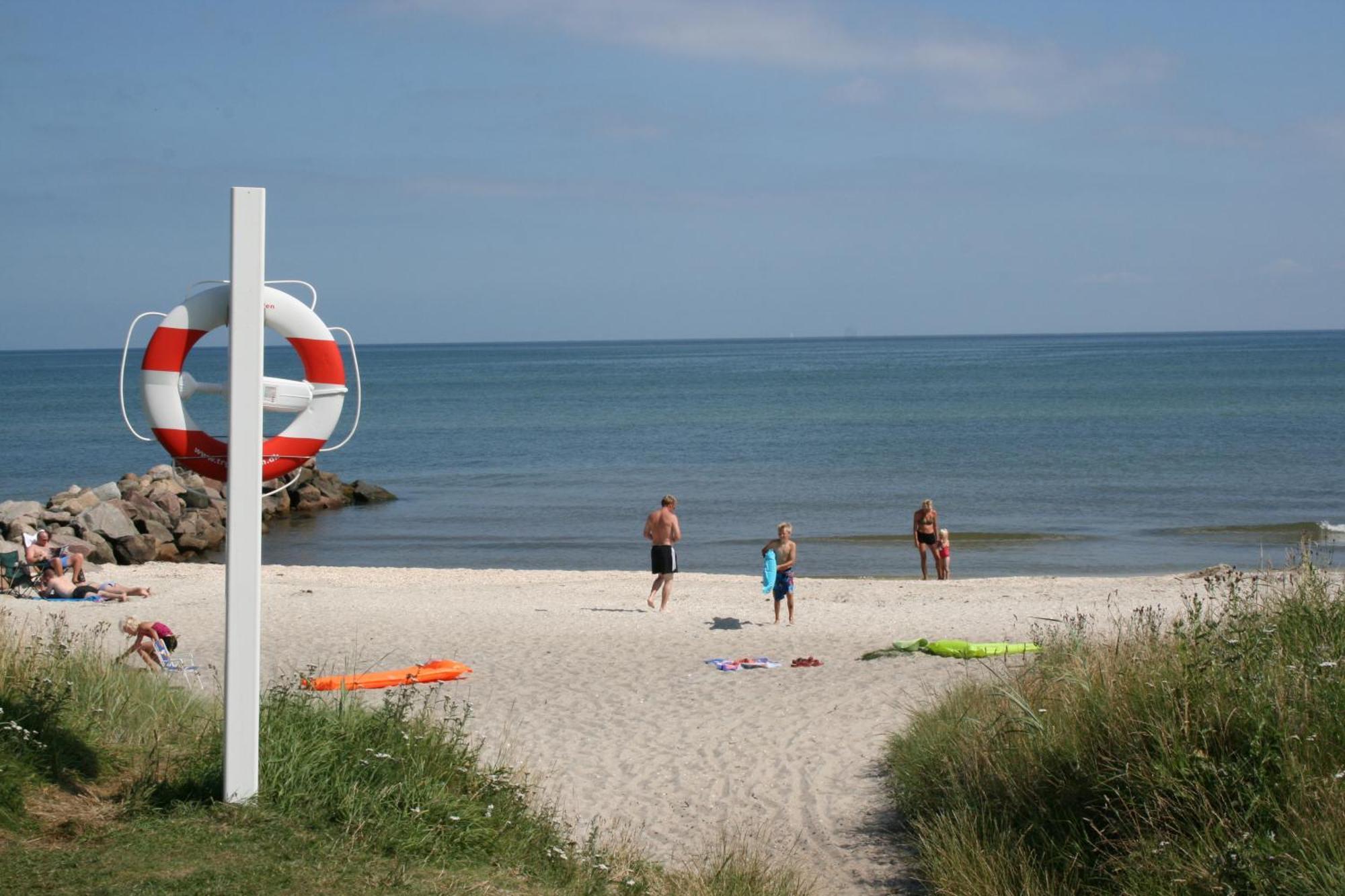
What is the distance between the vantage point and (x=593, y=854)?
17.8 ft

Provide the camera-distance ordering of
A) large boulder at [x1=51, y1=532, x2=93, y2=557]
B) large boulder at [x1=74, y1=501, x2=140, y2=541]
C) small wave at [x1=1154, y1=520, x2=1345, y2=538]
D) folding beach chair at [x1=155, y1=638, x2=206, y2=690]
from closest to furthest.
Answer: folding beach chair at [x1=155, y1=638, x2=206, y2=690] < large boulder at [x1=51, y1=532, x2=93, y2=557] < large boulder at [x1=74, y1=501, x2=140, y2=541] < small wave at [x1=1154, y1=520, x2=1345, y2=538]

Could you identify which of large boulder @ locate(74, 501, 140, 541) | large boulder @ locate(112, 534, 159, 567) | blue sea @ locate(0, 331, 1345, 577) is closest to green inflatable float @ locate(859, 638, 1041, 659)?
blue sea @ locate(0, 331, 1345, 577)

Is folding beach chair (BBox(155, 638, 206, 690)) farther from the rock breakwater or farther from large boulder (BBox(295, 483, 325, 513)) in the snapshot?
large boulder (BBox(295, 483, 325, 513))

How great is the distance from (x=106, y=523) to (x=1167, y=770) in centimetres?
2339

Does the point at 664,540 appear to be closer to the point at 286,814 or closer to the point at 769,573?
the point at 769,573

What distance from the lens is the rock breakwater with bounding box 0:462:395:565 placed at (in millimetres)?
23875

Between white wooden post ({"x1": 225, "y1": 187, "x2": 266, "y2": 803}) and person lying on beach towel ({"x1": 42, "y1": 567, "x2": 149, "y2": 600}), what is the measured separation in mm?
12265

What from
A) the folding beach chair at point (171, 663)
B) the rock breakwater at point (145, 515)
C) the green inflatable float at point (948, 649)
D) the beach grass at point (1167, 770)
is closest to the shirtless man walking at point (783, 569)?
the green inflatable float at point (948, 649)

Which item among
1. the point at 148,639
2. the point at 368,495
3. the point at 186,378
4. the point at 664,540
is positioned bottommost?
the point at 368,495

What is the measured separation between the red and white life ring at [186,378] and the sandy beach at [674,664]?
6.45 ft

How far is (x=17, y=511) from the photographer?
82.0ft

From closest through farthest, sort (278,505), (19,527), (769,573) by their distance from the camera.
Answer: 1. (769,573)
2. (19,527)
3. (278,505)

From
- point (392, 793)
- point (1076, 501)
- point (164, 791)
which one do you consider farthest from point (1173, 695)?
point (1076, 501)

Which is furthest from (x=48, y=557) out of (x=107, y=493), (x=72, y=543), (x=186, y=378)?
(x=107, y=493)
